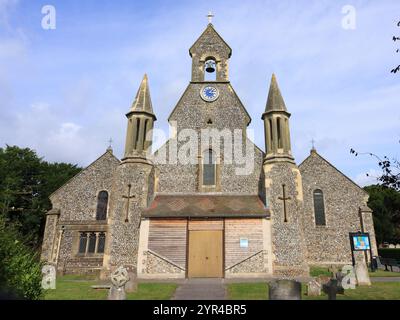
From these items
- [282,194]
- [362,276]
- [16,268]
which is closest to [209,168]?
[282,194]

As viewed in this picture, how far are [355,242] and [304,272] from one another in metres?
3.95

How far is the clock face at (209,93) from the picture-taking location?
22750 millimetres

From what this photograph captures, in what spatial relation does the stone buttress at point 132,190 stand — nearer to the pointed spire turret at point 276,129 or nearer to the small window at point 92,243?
the small window at point 92,243

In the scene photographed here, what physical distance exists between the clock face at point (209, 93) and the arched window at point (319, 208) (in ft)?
36.7

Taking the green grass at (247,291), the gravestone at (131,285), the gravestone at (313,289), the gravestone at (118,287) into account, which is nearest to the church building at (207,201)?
the green grass at (247,291)

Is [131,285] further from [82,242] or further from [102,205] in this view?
[102,205]

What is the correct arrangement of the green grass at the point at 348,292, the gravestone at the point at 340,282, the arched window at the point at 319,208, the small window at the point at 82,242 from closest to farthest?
1. the green grass at the point at 348,292
2. the gravestone at the point at 340,282
3. the small window at the point at 82,242
4. the arched window at the point at 319,208

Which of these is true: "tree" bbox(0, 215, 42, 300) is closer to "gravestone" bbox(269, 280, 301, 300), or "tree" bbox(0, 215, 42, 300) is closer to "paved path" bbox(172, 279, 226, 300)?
"paved path" bbox(172, 279, 226, 300)

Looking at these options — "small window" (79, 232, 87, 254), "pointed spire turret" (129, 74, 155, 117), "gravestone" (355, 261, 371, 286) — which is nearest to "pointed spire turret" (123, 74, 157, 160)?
"pointed spire turret" (129, 74, 155, 117)

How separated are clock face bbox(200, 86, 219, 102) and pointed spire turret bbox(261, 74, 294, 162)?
13.5ft

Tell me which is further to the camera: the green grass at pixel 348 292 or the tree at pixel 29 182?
the tree at pixel 29 182

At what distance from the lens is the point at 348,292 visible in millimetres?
11906

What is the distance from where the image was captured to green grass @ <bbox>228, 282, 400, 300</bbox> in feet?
34.4
